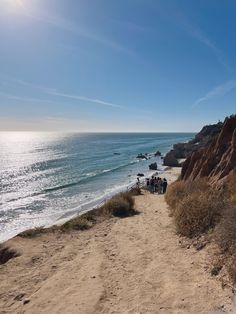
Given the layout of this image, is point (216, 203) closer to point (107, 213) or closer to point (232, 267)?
point (232, 267)

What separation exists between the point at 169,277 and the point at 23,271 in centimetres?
512

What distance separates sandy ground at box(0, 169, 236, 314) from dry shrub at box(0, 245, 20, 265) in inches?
13.1

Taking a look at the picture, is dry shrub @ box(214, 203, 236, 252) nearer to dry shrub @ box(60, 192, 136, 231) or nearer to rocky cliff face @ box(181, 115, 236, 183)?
rocky cliff face @ box(181, 115, 236, 183)

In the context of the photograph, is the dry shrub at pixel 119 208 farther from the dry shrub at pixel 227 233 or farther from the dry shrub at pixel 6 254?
the dry shrub at pixel 227 233

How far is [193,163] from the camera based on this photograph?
2497 centimetres

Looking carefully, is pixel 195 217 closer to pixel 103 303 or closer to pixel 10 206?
pixel 103 303

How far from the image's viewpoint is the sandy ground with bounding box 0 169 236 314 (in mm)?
7277

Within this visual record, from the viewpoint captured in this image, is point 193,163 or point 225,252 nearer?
point 225,252

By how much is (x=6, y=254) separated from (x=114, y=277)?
602 cm

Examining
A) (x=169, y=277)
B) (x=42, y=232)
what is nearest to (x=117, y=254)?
(x=169, y=277)

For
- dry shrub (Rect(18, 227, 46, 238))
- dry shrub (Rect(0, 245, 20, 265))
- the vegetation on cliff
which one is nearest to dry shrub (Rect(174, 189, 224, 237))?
the vegetation on cliff

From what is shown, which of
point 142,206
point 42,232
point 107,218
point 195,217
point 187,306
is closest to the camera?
point 187,306

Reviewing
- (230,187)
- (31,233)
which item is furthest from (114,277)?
(31,233)

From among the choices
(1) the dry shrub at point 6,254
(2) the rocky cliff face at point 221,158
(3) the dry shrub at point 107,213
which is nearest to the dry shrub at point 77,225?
(3) the dry shrub at point 107,213
